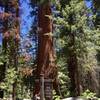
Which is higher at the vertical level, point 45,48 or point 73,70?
point 45,48

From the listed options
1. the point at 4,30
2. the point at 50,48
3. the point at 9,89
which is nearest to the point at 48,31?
the point at 50,48

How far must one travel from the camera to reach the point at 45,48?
2161 cm

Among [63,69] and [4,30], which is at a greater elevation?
[4,30]

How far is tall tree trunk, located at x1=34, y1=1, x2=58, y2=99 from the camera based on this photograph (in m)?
21.2

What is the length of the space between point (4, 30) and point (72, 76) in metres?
4.80

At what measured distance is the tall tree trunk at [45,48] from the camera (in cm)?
2117

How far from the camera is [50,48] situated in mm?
21672

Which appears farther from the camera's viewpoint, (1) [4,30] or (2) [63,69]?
(2) [63,69]

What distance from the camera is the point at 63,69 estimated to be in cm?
2347

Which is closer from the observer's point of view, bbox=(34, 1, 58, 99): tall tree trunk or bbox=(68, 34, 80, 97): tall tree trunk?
bbox=(68, 34, 80, 97): tall tree trunk

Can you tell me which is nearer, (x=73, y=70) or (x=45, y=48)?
(x=45, y=48)

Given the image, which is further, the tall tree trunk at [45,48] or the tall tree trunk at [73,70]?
the tall tree trunk at [45,48]

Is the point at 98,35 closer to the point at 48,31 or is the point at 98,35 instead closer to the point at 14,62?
the point at 48,31

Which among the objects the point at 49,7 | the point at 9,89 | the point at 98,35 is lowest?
the point at 9,89
